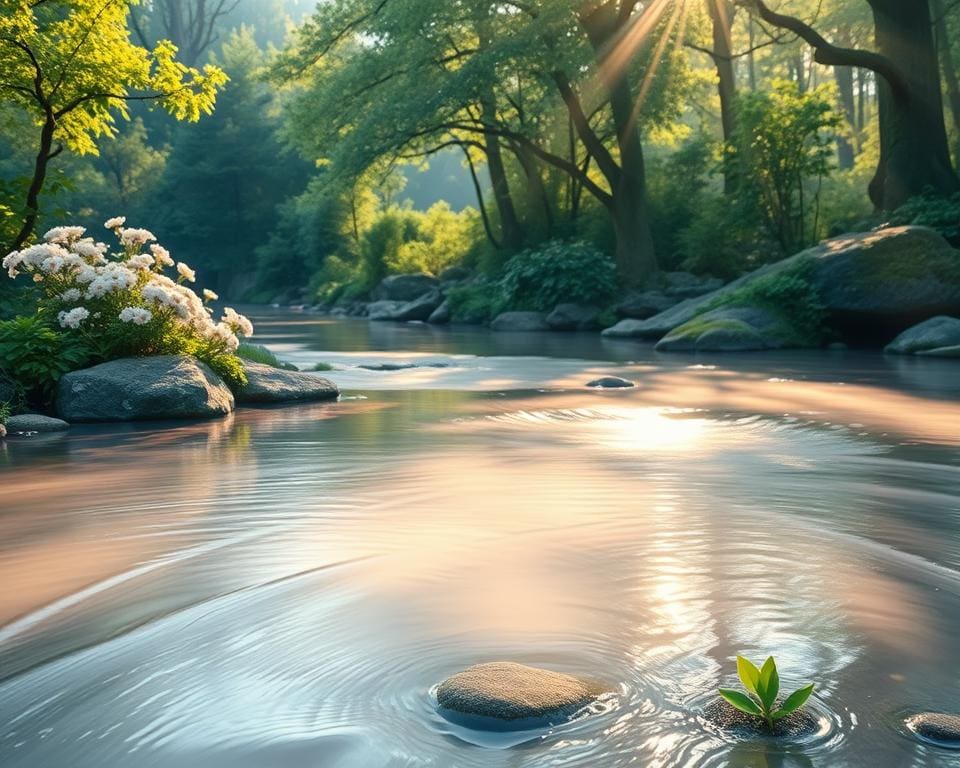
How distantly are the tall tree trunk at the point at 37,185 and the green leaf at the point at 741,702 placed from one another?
1103 cm

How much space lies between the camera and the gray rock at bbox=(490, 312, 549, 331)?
2691 centimetres

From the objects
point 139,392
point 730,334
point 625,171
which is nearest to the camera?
point 139,392

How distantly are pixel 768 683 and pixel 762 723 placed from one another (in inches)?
6.2

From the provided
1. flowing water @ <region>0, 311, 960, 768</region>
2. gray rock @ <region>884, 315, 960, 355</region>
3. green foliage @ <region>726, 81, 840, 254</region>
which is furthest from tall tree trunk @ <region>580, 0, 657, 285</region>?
flowing water @ <region>0, 311, 960, 768</region>

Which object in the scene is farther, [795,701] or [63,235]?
[63,235]

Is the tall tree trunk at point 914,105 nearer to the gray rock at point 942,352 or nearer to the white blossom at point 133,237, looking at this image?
the gray rock at point 942,352

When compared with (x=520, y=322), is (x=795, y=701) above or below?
below

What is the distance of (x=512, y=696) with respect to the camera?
9.70 feet

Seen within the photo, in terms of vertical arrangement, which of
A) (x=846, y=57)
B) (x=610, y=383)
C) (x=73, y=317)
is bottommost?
(x=610, y=383)

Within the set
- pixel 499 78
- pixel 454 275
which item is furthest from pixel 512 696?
pixel 454 275

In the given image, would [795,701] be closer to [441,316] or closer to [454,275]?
[441,316]

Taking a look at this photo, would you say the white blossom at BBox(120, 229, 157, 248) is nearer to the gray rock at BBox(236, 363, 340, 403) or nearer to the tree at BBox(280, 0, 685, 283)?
the gray rock at BBox(236, 363, 340, 403)

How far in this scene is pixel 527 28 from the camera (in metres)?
23.8

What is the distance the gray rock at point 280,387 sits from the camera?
36.6 ft
